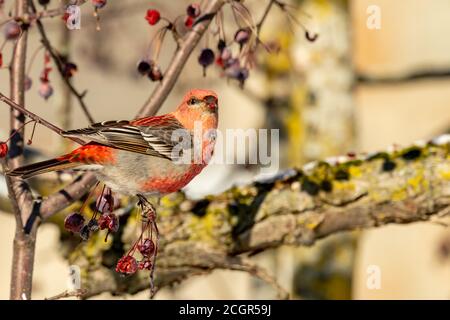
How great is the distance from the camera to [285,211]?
382 cm

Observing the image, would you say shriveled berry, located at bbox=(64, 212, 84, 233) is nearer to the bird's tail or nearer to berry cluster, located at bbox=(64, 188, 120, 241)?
berry cluster, located at bbox=(64, 188, 120, 241)

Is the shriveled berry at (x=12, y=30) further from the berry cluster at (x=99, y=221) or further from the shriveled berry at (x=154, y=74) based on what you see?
the berry cluster at (x=99, y=221)

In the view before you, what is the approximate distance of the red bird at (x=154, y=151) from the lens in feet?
8.48

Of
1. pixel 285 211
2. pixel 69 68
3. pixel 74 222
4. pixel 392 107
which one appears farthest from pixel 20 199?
pixel 392 107

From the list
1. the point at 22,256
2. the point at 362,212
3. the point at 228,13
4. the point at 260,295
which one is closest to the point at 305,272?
the point at 260,295

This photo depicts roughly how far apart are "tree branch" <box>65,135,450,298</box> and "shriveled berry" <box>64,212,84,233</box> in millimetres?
1075

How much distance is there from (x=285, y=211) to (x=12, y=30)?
1.61 meters

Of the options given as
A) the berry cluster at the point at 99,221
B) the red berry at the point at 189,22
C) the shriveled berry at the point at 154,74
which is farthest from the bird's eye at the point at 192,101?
the red berry at the point at 189,22

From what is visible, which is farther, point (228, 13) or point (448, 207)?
point (228, 13)

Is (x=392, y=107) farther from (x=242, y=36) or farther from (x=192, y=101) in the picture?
(x=192, y=101)

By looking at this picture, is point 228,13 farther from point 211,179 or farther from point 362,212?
point 362,212

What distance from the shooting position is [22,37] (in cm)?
305

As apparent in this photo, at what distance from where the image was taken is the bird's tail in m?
2.35
